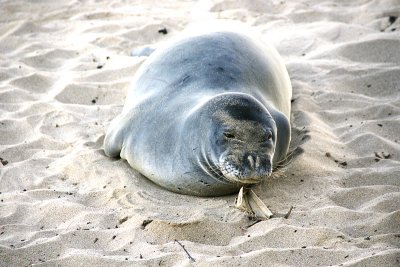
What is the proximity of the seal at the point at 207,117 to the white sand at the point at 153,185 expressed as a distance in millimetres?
150

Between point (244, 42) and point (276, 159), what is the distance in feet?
3.42

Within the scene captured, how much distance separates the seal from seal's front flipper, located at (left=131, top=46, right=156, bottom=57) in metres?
1.21

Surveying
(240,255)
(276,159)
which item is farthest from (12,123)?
(240,255)

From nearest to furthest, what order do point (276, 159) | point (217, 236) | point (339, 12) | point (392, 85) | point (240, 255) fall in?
point (240, 255)
point (217, 236)
point (276, 159)
point (392, 85)
point (339, 12)

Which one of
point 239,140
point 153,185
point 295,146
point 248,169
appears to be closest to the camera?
point 248,169

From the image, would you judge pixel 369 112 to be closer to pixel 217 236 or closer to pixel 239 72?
pixel 239 72

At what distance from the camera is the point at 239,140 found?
3988 millimetres

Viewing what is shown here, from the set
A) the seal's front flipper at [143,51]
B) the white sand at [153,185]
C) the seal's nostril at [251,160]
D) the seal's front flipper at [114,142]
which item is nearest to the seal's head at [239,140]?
the seal's nostril at [251,160]

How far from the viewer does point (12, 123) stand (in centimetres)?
536

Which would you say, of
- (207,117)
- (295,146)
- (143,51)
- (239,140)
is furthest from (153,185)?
(143,51)

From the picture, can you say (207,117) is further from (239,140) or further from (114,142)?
(114,142)

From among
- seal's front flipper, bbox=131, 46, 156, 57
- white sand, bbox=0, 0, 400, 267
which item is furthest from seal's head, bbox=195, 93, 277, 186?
seal's front flipper, bbox=131, 46, 156, 57

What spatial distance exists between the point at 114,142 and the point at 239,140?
115 cm

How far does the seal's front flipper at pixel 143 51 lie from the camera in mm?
6584
